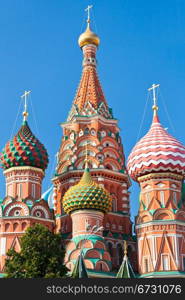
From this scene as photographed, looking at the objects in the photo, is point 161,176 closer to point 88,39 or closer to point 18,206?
point 18,206

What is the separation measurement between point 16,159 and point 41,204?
2.85 metres

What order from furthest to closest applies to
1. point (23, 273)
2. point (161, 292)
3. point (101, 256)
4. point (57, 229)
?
1. point (57, 229)
2. point (101, 256)
3. point (23, 273)
4. point (161, 292)

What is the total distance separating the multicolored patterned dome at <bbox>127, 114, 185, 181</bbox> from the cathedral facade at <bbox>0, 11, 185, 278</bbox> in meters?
0.05

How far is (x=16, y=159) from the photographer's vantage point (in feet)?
116

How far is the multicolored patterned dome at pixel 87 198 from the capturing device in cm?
3322

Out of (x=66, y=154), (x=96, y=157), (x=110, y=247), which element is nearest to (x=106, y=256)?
(x=110, y=247)

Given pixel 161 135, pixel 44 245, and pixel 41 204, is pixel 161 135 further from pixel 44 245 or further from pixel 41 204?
pixel 44 245

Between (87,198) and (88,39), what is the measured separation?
43.9ft

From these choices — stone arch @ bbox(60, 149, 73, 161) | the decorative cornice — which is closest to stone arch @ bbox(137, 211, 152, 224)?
the decorative cornice

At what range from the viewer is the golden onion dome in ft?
139

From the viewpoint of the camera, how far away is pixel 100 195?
33531 mm


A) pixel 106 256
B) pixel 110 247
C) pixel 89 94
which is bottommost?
pixel 106 256

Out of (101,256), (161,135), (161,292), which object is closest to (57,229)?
(101,256)

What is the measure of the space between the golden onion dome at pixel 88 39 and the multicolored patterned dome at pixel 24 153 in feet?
29.8
